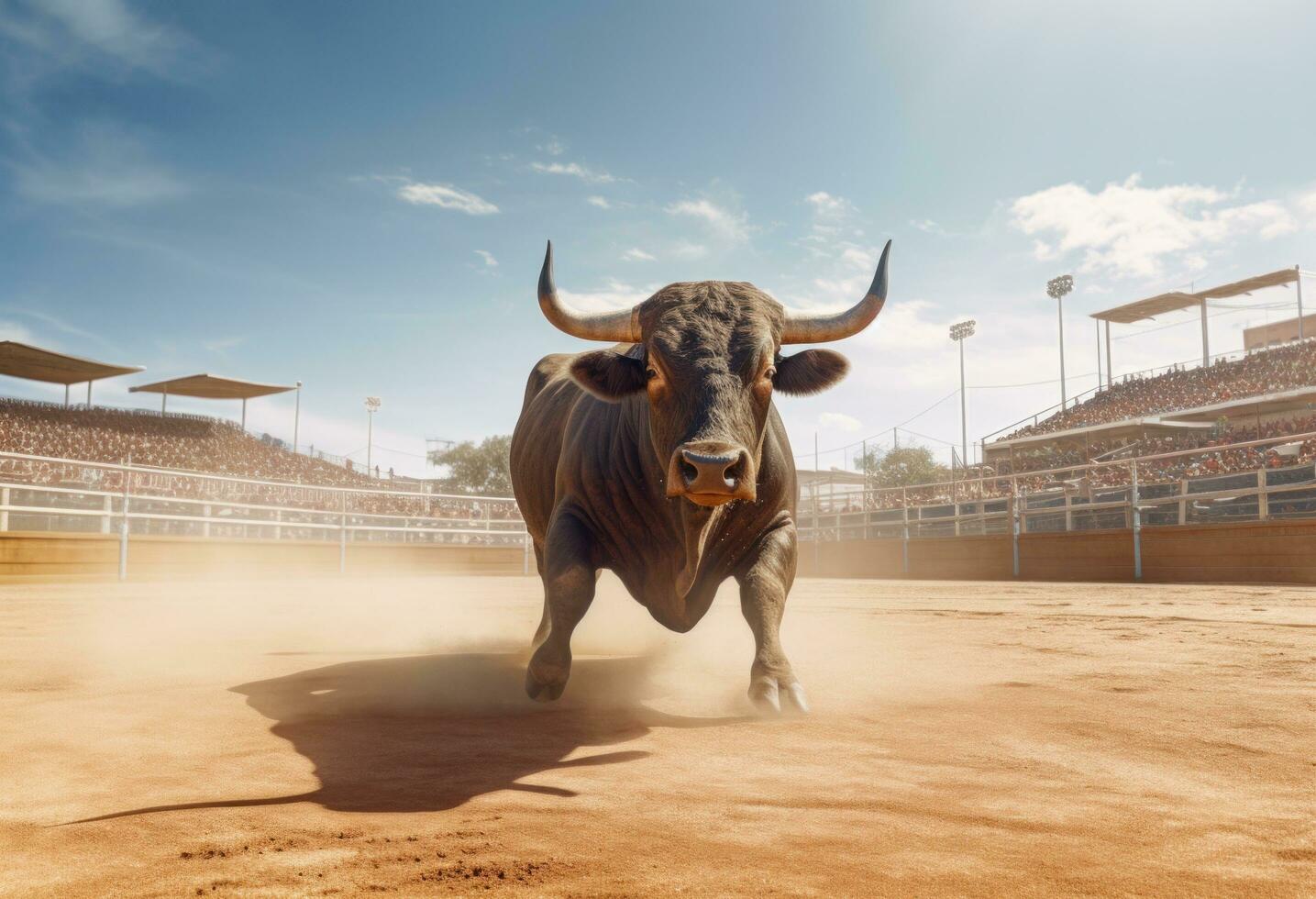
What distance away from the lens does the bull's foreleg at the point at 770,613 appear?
3.19 meters

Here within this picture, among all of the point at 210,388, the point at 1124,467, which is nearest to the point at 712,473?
the point at 1124,467

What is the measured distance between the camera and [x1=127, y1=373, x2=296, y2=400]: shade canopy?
46.2 meters

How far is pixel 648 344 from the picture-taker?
3.53 metres

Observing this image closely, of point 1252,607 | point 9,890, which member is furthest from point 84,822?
point 1252,607

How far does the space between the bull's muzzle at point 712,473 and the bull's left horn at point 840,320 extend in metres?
1.16

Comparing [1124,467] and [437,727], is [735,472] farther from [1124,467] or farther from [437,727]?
[1124,467]

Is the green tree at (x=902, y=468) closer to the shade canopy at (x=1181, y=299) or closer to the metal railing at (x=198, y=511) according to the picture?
the shade canopy at (x=1181, y=299)

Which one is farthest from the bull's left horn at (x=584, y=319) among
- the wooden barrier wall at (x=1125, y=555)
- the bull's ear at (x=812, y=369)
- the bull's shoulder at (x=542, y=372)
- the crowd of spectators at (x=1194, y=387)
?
the crowd of spectators at (x=1194, y=387)

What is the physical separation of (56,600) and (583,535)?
791 centimetres

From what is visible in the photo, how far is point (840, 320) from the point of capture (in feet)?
13.2

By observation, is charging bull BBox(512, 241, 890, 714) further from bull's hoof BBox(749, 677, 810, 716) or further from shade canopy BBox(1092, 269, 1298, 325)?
shade canopy BBox(1092, 269, 1298, 325)

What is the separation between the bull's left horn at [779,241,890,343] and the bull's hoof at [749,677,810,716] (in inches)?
58.2

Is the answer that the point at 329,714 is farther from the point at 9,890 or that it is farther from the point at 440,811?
the point at 9,890

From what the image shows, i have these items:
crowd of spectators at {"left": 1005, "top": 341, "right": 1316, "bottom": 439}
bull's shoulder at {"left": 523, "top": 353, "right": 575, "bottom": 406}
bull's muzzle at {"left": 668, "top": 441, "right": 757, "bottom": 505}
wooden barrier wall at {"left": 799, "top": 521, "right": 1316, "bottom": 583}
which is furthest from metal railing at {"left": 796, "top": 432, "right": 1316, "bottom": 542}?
crowd of spectators at {"left": 1005, "top": 341, "right": 1316, "bottom": 439}
